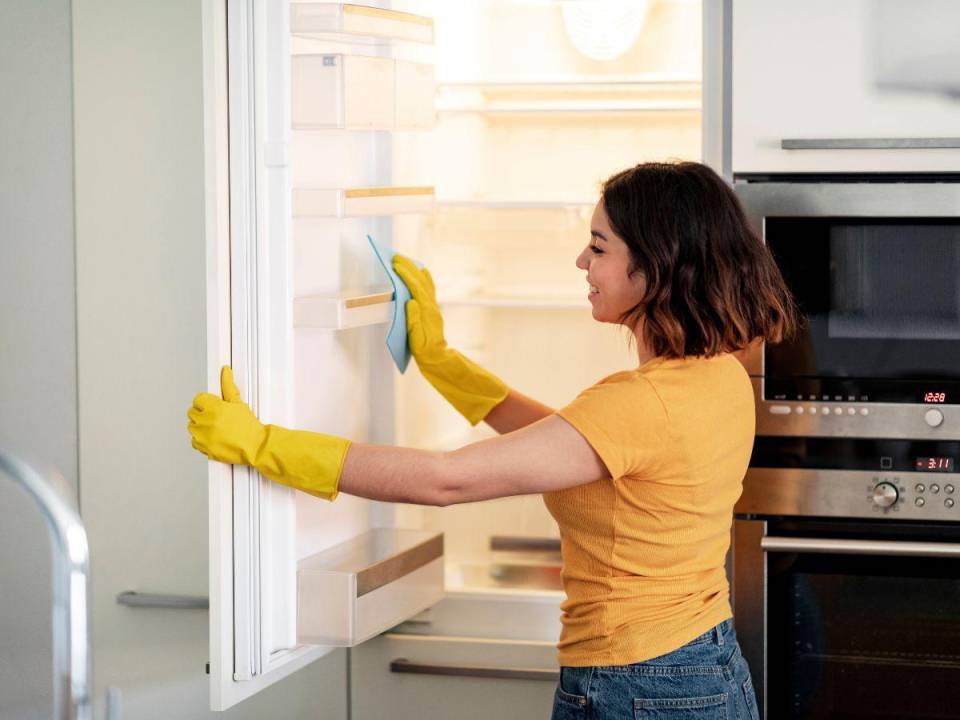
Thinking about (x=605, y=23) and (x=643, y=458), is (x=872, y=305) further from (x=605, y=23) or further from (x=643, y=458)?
(x=605, y=23)

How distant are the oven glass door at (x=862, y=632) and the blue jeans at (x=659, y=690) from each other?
0.33 meters

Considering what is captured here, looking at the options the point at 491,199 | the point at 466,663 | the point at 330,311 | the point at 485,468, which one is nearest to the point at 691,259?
the point at 485,468

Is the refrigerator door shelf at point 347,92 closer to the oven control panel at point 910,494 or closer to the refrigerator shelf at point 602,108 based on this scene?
the refrigerator shelf at point 602,108

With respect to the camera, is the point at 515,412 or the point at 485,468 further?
the point at 515,412

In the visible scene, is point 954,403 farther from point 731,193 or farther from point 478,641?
point 478,641

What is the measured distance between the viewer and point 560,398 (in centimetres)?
281

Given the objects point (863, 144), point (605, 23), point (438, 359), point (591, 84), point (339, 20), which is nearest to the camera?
point (339, 20)

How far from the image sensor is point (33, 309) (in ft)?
6.92

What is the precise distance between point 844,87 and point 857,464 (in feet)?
1.85

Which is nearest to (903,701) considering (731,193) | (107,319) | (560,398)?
(731,193)

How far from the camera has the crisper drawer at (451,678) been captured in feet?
7.19

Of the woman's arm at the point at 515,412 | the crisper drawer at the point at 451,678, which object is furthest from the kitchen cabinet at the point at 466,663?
the woman's arm at the point at 515,412

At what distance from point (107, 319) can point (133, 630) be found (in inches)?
21.6

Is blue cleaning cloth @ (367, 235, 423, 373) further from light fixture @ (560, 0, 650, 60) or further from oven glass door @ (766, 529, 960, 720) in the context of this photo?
light fixture @ (560, 0, 650, 60)
